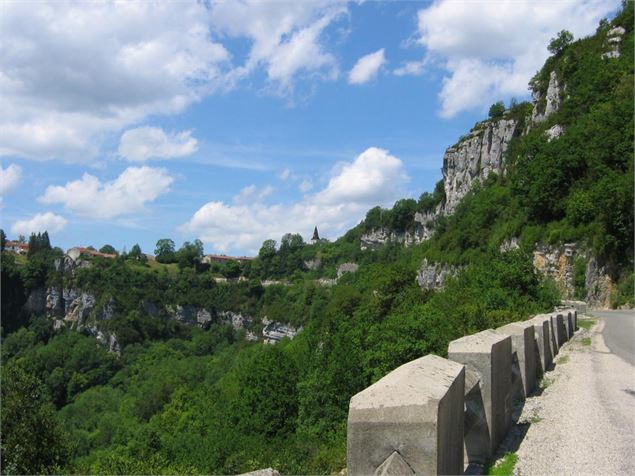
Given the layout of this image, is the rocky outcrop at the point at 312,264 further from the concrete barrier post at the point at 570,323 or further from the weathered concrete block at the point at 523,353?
the weathered concrete block at the point at 523,353

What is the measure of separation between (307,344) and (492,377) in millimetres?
46411

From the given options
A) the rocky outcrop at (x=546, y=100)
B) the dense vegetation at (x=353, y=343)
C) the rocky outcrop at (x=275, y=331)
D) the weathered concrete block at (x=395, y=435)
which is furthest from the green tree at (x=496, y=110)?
the weathered concrete block at (x=395, y=435)

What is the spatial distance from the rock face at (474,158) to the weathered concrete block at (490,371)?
91640 millimetres

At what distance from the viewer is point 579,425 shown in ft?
23.2

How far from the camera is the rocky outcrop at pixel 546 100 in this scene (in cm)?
6450

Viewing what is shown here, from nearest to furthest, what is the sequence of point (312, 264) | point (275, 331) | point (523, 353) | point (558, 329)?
1. point (523, 353)
2. point (558, 329)
3. point (275, 331)
4. point (312, 264)

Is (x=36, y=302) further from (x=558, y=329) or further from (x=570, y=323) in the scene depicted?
(x=558, y=329)

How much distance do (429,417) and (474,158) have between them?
365 feet

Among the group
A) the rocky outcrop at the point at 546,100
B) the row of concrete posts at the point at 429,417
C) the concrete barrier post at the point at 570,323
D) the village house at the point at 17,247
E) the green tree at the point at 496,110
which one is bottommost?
the concrete barrier post at the point at 570,323

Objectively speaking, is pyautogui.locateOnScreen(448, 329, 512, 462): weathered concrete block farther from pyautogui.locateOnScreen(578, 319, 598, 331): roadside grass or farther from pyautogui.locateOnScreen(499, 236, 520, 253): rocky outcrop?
pyautogui.locateOnScreen(499, 236, 520, 253): rocky outcrop

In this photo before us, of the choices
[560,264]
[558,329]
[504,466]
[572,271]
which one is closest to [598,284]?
[572,271]

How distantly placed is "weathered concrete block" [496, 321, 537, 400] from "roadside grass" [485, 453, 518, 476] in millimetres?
2295

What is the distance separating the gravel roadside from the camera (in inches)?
221

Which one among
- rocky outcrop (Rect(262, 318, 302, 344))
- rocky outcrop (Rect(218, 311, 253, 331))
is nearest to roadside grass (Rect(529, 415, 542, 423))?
rocky outcrop (Rect(262, 318, 302, 344))
